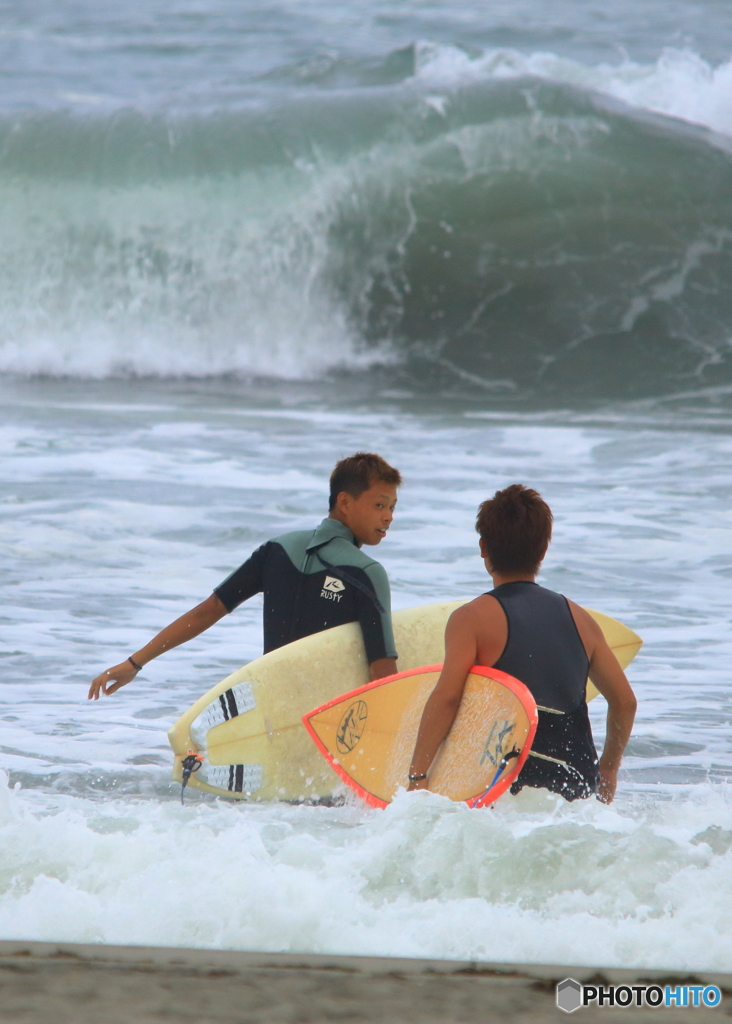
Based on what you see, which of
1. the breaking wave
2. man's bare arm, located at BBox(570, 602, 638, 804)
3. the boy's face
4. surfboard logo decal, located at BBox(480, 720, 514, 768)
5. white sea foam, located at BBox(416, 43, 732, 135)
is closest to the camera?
surfboard logo decal, located at BBox(480, 720, 514, 768)

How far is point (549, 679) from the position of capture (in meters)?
2.77

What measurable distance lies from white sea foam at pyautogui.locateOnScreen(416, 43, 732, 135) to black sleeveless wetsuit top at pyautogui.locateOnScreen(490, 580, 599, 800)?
13.9m

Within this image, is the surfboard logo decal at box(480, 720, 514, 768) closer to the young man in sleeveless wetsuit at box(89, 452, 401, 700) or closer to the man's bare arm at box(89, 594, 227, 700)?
the young man in sleeveless wetsuit at box(89, 452, 401, 700)

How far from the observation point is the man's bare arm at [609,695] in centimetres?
284

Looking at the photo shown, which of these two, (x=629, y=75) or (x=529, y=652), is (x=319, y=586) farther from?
(x=629, y=75)

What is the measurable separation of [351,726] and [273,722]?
32cm

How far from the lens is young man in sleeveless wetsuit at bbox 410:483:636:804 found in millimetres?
2754

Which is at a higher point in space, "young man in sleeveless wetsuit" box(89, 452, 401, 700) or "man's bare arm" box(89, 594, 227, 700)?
"young man in sleeveless wetsuit" box(89, 452, 401, 700)

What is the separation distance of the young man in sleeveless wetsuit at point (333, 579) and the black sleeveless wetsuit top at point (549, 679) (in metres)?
0.62

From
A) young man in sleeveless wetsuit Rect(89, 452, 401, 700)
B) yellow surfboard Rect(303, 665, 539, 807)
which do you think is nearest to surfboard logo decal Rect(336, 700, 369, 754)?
yellow surfboard Rect(303, 665, 539, 807)

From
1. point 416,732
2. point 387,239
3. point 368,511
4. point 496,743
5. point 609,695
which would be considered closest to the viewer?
point 496,743

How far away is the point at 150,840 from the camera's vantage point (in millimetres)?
2555

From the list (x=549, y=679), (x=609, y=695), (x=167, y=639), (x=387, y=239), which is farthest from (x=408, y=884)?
(x=387, y=239)

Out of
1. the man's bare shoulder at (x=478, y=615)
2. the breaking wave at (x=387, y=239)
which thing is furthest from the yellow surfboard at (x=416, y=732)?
the breaking wave at (x=387, y=239)
